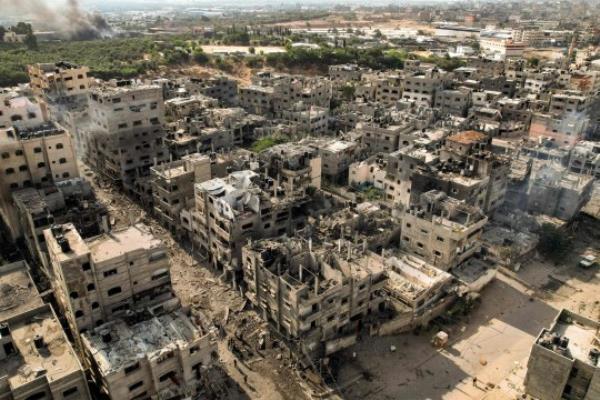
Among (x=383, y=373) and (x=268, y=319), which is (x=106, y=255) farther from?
(x=383, y=373)

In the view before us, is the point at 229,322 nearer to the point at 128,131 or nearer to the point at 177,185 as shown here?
the point at 177,185

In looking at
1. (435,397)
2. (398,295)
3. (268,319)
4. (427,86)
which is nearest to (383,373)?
(435,397)

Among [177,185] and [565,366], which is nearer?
[565,366]

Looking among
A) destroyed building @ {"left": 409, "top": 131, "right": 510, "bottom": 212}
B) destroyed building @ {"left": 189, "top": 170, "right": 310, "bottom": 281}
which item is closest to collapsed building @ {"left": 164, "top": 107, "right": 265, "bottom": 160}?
destroyed building @ {"left": 189, "top": 170, "right": 310, "bottom": 281}

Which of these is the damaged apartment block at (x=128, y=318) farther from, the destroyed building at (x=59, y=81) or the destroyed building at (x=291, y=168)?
the destroyed building at (x=59, y=81)

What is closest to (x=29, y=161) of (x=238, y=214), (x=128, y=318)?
(x=238, y=214)
